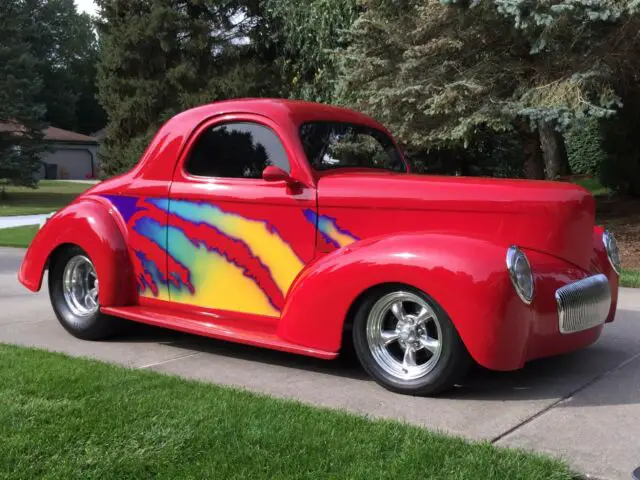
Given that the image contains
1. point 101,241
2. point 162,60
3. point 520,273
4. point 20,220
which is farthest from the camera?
point 162,60

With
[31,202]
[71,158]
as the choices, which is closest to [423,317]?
[31,202]

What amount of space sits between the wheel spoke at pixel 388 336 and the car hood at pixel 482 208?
63 centimetres

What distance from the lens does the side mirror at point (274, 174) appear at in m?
4.66

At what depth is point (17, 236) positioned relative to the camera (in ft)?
48.6

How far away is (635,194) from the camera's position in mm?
16578

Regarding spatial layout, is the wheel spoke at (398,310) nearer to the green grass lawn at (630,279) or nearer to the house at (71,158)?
the green grass lawn at (630,279)

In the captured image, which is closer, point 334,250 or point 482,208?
point 482,208

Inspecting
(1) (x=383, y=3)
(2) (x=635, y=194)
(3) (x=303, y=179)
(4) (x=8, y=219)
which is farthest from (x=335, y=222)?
(4) (x=8, y=219)

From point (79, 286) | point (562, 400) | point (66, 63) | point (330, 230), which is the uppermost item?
point (66, 63)

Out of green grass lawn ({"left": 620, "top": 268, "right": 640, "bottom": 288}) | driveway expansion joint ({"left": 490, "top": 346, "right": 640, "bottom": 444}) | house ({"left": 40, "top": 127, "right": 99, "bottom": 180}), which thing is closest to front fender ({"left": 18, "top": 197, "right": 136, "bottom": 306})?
driveway expansion joint ({"left": 490, "top": 346, "right": 640, "bottom": 444})

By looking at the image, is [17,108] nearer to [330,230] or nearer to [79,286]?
[79,286]

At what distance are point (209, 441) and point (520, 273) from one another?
1893 mm

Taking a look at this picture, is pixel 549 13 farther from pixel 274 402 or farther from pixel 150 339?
pixel 274 402

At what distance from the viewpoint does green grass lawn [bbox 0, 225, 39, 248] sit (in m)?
13.4
